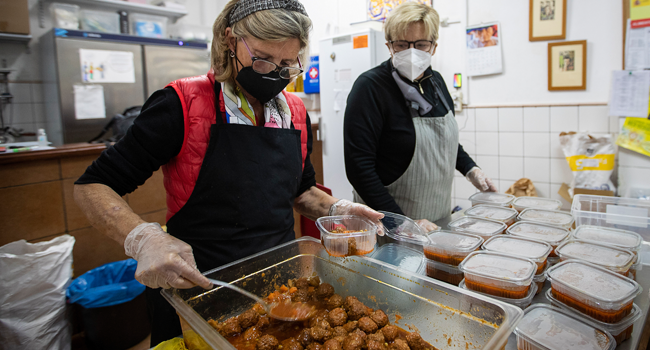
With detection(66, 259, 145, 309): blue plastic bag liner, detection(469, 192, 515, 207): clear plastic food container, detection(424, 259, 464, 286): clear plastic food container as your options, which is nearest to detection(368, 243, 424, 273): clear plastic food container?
detection(424, 259, 464, 286): clear plastic food container

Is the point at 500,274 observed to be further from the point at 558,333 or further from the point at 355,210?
the point at 355,210

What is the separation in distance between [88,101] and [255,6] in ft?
12.0

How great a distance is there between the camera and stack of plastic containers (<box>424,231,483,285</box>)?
4.07 ft

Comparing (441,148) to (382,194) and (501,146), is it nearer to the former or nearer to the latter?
(382,194)

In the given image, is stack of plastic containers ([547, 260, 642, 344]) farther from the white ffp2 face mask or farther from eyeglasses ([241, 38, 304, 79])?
the white ffp2 face mask

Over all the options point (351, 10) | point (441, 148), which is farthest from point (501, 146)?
point (351, 10)

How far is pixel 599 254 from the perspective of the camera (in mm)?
1219

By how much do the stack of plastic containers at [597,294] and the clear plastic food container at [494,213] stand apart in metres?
0.49

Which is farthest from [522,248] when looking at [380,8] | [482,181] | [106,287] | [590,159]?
[380,8]

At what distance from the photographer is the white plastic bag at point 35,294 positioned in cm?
212

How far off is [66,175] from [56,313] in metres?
0.92

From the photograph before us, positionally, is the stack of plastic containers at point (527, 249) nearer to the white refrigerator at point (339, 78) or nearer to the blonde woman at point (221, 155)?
the blonde woman at point (221, 155)

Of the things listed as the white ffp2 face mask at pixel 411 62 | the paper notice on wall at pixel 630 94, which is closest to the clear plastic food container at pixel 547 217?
the white ffp2 face mask at pixel 411 62

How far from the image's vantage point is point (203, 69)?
4.91 m
